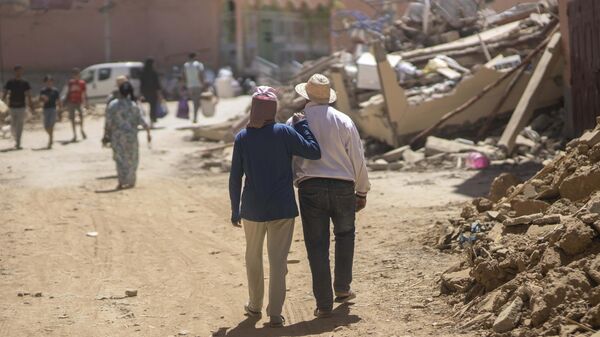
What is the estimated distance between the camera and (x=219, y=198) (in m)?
14.6

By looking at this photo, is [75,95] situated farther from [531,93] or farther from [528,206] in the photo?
[528,206]

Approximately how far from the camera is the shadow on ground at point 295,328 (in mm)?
7047

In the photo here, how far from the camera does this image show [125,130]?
1559cm

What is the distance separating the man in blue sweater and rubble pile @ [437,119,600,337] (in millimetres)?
1211

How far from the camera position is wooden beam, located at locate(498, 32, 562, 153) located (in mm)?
16047

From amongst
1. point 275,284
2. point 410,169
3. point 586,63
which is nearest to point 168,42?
point 410,169

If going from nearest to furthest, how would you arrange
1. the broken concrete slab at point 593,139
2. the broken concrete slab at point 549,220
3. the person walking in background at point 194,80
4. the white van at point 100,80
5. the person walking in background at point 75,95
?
the broken concrete slab at point 549,220 → the broken concrete slab at point 593,139 → the person walking in background at point 75,95 → the person walking in background at point 194,80 → the white van at point 100,80

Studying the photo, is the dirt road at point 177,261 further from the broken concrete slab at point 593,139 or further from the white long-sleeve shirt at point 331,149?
the broken concrete slab at point 593,139

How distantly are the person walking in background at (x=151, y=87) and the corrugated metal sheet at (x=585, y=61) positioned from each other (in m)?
12.7

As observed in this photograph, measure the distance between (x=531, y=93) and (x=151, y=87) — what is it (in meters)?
11.5

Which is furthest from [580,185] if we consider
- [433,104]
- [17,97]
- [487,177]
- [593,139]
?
[17,97]

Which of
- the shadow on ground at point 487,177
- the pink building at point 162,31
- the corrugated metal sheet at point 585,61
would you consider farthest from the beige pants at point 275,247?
the pink building at point 162,31

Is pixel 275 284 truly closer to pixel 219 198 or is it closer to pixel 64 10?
pixel 219 198

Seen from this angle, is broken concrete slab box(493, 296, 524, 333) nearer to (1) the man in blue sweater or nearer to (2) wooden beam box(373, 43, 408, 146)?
(1) the man in blue sweater
